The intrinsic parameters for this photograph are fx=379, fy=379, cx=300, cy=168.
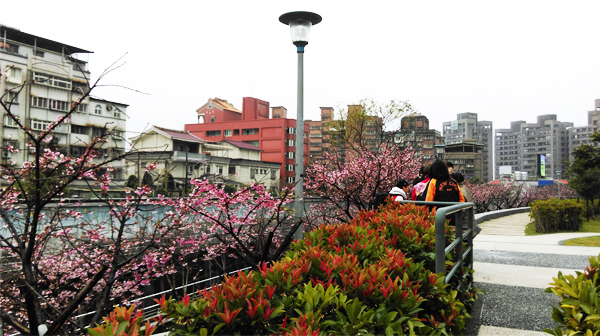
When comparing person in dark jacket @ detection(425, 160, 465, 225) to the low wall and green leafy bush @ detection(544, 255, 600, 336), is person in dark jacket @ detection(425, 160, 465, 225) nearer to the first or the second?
green leafy bush @ detection(544, 255, 600, 336)

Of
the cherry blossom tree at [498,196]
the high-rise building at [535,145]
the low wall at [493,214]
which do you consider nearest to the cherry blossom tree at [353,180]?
the low wall at [493,214]

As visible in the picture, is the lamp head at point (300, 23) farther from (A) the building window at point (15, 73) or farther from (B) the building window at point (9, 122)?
(B) the building window at point (9, 122)

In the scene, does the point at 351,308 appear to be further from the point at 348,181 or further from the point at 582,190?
the point at 582,190

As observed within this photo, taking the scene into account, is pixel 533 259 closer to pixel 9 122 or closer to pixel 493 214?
pixel 9 122

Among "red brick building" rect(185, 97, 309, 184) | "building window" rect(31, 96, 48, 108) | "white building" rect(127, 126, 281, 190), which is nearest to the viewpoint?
"building window" rect(31, 96, 48, 108)

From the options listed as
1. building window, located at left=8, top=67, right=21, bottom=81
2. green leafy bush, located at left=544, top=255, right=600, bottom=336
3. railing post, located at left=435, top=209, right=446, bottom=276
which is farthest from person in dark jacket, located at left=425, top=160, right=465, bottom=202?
building window, located at left=8, top=67, right=21, bottom=81

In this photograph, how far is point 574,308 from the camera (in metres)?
2.16

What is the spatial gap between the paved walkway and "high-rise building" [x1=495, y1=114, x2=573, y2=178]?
5023 inches

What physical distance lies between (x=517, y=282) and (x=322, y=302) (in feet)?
15.5

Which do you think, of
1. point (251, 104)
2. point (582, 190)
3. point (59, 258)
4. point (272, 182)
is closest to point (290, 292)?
point (59, 258)

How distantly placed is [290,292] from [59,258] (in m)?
7.00

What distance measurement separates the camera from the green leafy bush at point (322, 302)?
1688 millimetres

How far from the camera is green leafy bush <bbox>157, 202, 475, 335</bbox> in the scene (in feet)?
5.54

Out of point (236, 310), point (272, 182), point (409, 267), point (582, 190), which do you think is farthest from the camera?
point (272, 182)
